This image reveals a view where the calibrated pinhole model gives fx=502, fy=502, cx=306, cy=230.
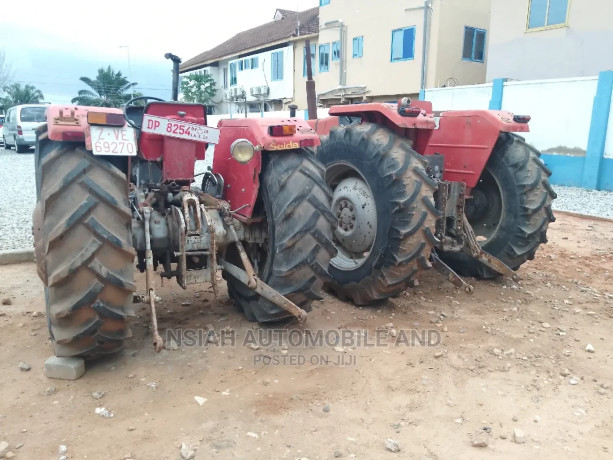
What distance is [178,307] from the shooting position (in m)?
4.12

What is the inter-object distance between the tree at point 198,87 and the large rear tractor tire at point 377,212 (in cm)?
3166

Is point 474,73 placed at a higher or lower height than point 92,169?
higher

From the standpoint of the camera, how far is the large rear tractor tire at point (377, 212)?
390 cm

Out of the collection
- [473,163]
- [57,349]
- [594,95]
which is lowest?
[57,349]

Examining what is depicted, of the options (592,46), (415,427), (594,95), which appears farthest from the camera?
(592,46)

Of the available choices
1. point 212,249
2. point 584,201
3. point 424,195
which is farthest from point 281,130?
point 584,201

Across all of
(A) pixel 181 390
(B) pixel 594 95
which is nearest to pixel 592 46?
(B) pixel 594 95

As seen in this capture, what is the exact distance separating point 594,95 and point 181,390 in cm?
1174

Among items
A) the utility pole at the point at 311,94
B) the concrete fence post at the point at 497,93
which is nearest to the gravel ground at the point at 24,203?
the concrete fence post at the point at 497,93

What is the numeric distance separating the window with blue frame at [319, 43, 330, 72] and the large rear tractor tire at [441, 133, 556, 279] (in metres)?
20.3

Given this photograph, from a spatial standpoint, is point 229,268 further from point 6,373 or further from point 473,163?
point 473,163

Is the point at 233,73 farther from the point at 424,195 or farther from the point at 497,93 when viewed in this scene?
the point at 424,195

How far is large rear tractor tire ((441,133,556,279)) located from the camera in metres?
4.62

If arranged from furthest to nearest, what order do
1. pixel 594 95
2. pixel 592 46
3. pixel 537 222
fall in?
pixel 592 46 → pixel 594 95 → pixel 537 222
